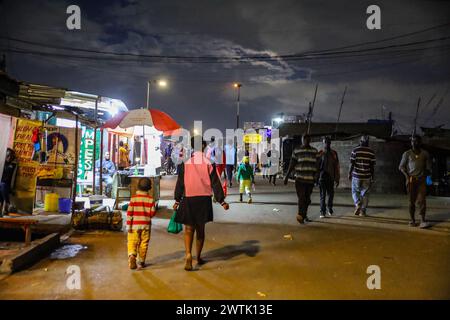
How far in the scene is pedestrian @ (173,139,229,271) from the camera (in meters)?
5.21

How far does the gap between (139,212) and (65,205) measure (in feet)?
19.2

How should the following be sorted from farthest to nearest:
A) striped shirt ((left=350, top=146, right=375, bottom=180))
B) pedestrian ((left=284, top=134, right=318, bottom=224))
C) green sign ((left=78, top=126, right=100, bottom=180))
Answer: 1. green sign ((left=78, top=126, right=100, bottom=180))
2. striped shirt ((left=350, top=146, right=375, bottom=180))
3. pedestrian ((left=284, top=134, right=318, bottom=224))

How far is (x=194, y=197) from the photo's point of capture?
17.2 feet

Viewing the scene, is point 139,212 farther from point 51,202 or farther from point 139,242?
point 51,202

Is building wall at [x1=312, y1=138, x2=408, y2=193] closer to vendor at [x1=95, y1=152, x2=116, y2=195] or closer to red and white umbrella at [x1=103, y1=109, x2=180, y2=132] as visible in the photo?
red and white umbrella at [x1=103, y1=109, x2=180, y2=132]

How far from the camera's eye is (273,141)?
34.0 m

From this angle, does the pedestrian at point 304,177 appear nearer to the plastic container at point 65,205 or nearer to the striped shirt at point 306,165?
the striped shirt at point 306,165

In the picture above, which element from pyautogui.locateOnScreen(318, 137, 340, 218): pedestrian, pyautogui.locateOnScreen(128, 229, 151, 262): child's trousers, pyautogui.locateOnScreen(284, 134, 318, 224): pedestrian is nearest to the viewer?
pyautogui.locateOnScreen(128, 229, 151, 262): child's trousers

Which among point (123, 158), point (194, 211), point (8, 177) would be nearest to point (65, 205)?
point (8, 177)

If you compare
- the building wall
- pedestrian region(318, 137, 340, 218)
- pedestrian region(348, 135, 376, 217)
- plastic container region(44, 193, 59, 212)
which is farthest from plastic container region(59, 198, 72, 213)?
the building wall

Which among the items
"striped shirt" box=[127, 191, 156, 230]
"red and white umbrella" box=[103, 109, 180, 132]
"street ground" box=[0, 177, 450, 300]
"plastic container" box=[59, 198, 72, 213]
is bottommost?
"street ground" box=[0, 177, 450, 300]

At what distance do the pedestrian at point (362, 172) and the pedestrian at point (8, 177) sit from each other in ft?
27.8

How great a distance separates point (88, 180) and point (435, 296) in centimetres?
1135

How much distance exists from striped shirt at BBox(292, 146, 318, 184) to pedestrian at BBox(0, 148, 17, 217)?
22.7ft
